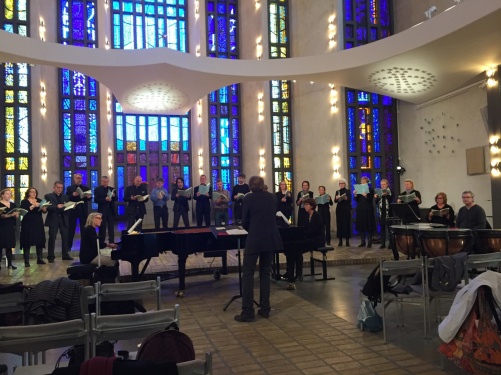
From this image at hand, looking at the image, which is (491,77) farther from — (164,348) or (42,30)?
(42,30)

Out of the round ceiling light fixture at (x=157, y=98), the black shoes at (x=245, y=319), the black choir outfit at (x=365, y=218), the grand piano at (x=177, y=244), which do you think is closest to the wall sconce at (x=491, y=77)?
the black choir outfit at (x=365, y=218)

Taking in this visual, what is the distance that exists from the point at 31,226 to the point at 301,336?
6.28m

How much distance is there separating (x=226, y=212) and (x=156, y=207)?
5.63ft

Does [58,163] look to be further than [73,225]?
Yes

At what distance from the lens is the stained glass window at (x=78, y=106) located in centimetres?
1431

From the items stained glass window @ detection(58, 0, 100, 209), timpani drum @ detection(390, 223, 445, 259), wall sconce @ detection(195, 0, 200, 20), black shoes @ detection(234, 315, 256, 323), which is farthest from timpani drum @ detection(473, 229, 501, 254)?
wall sconce @ detection(195, 0, 200, 20)

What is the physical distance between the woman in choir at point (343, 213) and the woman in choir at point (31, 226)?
6501mm

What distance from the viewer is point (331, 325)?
15.4 ft

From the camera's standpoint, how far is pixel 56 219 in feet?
29.5

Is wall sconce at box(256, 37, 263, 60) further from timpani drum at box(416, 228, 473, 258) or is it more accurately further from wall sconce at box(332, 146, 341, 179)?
timpani drum at box(416, 228, 473, 258)

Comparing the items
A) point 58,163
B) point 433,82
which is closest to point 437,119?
point 433,82

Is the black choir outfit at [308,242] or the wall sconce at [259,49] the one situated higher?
the wall sconce at [259,49]

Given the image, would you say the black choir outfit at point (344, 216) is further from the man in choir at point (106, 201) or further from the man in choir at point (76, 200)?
the man in choir at point (76, 200)

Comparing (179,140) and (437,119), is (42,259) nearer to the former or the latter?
(179,140)
